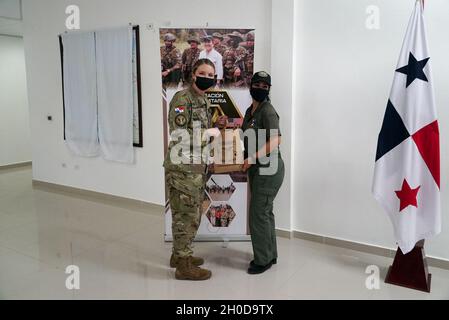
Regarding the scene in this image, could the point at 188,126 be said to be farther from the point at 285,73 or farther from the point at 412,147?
the point at 412,147

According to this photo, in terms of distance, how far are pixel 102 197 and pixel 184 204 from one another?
2.72 meters

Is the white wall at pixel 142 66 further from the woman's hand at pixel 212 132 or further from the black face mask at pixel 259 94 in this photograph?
the woman's hand at pixel 212 132

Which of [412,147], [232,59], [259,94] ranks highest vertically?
[232,59]

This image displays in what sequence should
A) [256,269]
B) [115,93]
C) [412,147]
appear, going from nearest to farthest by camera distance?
[412,147] < [256,269] < [115,93]

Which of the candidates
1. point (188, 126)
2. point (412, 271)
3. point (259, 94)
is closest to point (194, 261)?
point (188, 126)

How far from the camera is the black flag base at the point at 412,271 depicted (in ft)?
9.18

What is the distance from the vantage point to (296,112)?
370 cm

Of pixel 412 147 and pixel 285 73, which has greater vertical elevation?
pixel 285 73

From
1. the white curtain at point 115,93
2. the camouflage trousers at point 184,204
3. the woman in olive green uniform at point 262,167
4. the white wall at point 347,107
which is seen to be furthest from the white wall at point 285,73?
the white curtain at point 115,93

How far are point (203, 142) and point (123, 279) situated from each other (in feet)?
4.18

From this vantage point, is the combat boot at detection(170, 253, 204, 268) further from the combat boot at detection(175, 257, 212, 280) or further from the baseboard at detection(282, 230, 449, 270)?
the baseboard at detection(282, 230, 449, 270)

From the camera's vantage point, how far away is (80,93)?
5.20 meters

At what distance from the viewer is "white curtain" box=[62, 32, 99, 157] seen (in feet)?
16.4

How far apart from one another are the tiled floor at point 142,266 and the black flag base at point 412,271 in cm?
6
